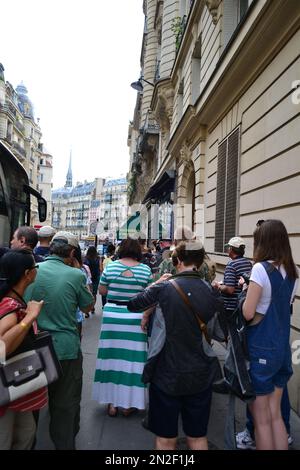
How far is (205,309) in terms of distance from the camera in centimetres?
269

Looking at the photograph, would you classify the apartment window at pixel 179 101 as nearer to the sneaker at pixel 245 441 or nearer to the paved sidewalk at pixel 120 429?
the paved sidewalk at pixel 120 429

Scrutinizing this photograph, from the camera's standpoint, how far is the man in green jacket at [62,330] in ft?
10.2

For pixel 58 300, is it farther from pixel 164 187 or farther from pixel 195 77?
pixel 164 187

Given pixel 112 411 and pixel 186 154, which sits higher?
pixel 186 154

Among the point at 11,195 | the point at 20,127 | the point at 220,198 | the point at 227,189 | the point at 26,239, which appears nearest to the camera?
the point at 26,239

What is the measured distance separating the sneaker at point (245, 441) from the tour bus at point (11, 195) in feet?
17.2

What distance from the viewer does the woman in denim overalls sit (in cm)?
282

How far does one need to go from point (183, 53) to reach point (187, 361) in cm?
1371

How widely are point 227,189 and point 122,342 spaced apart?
16.9 feet

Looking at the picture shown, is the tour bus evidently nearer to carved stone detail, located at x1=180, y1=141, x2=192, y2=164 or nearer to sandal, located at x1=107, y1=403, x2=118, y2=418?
sandal, located at x1=107, y1=403, x2=118, y2=418

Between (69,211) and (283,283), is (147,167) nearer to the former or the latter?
(283,283)

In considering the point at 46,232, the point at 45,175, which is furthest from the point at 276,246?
the point at 45,175

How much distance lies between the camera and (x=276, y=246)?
293 centimetres

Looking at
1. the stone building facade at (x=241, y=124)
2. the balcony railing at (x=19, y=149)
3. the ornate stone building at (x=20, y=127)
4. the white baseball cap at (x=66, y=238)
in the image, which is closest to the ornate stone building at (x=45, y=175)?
the ornate stone building at (x=20, y=127)
